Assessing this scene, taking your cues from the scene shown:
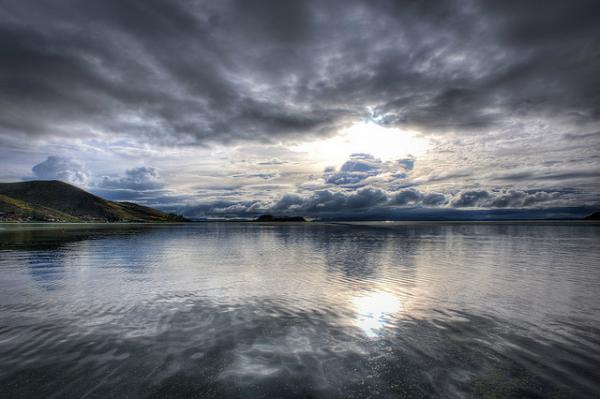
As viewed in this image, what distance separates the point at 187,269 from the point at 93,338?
75.7 feet

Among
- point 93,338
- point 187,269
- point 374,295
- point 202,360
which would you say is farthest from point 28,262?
point 374,295

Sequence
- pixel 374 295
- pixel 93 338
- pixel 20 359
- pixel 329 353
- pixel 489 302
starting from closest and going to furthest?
pixel 20 359
pixel 329 353
pixel 93 338
pixel 489 302
pixel 374 295

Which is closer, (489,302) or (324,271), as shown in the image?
(489,302)

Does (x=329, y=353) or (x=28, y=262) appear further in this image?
(x=28, y=262)

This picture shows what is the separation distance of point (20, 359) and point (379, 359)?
14.6 m

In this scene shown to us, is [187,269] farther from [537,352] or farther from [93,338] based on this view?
[537,352]

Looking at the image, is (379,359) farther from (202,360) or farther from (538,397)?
(202,360)

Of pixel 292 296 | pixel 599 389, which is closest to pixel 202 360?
pixel 292 296

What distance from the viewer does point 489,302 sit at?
2247cm

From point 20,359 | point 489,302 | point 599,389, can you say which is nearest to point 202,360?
point 20,359

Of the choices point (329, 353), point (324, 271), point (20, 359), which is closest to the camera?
point (20, 359)

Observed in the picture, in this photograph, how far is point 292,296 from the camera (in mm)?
23812

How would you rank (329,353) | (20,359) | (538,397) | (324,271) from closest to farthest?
(538,397) < (20,359) < (329,353) < (324,271)

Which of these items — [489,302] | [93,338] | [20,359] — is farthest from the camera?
[489,302]
